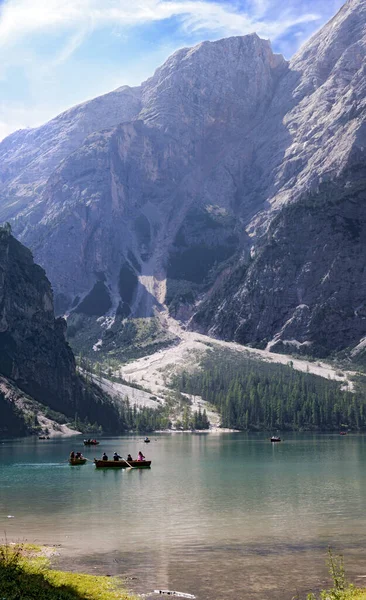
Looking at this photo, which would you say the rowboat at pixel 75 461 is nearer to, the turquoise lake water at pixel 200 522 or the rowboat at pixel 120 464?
the turquoise lake water at pixel 200 522

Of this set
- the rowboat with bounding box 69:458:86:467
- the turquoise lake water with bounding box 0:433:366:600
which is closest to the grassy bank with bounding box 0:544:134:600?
the turquoise lake water with bounding box 0:433:366:600

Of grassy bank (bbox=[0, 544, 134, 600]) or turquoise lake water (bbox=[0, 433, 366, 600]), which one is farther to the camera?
turquoise lake water (bbox=[0, 433, 366, 600])

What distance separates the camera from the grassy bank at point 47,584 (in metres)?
38.1

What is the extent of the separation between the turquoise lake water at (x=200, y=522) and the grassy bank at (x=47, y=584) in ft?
6.98

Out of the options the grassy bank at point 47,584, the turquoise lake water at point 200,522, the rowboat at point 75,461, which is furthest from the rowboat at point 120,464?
the grassy bank at point 47,584

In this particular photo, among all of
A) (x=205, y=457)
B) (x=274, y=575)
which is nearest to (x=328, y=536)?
(x=274, y=575)

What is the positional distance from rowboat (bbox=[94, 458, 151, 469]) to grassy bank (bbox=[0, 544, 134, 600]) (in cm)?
8829

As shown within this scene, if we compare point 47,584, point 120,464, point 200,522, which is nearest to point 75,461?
point 120,464

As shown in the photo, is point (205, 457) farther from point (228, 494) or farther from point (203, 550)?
point (203, 550)

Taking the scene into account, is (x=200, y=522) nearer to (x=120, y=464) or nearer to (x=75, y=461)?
(x=120, y=464)

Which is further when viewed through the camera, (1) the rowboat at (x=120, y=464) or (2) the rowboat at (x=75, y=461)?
(2) the rowboat at (x=75, y=461)

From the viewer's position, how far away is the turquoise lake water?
165ft

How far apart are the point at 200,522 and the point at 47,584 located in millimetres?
36035

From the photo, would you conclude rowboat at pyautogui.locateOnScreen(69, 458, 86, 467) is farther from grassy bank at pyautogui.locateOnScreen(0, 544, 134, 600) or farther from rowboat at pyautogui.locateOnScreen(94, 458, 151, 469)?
grassy bank at pyautogui.locateOnScreen(0, 544, 134, 600)
